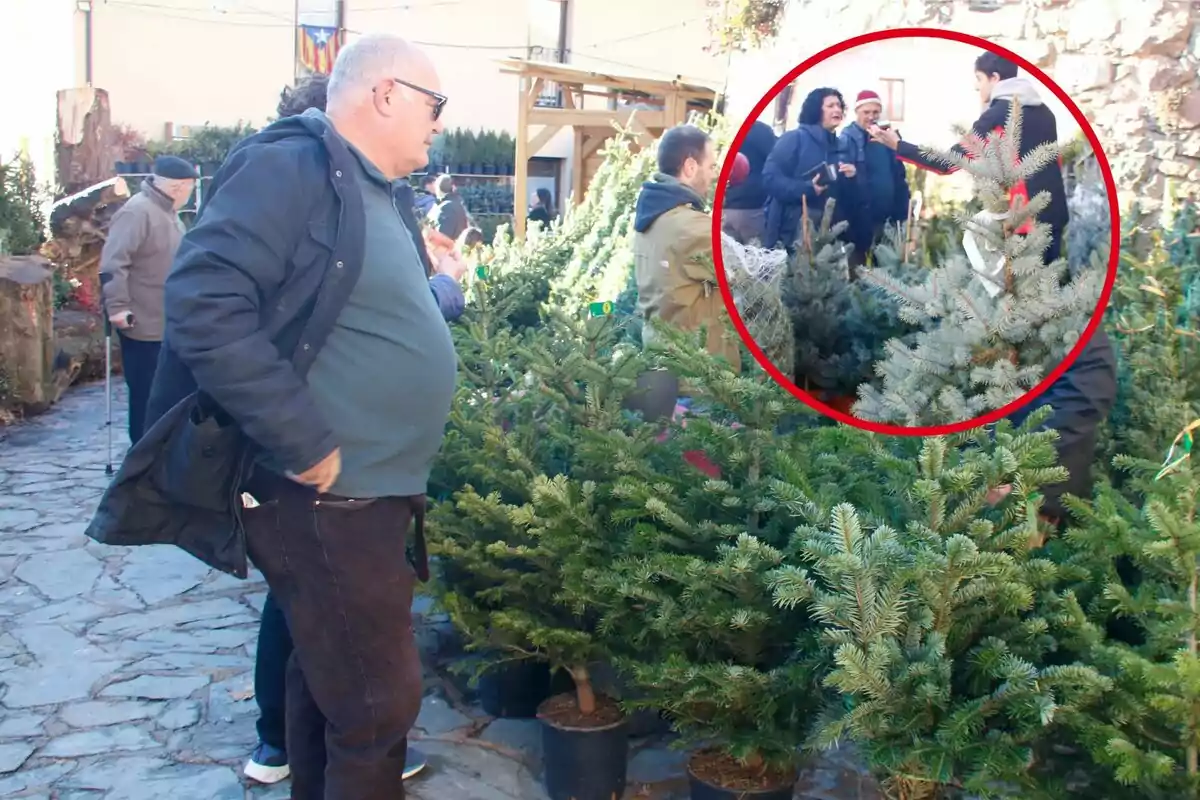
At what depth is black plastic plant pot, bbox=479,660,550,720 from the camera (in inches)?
156

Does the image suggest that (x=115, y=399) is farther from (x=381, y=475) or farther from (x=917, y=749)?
(x=917, y=749)

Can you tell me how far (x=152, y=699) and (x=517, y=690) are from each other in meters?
1.35

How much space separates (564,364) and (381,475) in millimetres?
1139

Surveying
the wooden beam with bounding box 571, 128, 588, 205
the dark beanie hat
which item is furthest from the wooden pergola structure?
the dark beanie hat

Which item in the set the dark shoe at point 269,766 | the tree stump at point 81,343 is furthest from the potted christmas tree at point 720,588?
the tree stump at point 81,343

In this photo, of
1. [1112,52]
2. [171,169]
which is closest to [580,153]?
[171,169]

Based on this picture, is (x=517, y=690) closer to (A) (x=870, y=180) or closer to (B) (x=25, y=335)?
(A) (x=870, y=180)

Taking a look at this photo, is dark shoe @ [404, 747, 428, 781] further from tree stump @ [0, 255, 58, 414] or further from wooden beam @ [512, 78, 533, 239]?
wooden beam @ [512, 78, 533, 239]

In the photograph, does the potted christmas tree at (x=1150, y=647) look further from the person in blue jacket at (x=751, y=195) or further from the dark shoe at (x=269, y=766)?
the dark shoe at (x=269, y=766)

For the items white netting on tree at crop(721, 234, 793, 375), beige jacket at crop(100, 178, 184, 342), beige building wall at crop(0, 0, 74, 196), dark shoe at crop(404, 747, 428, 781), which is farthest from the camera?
beige building wall at crop(0, 0, 74, 196)

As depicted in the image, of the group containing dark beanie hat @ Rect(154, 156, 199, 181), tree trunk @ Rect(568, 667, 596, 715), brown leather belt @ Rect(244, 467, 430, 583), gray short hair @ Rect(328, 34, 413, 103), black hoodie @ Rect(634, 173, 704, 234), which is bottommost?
tree trunk @ Rect(568, 667, 596, 715)

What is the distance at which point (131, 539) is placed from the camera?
8.36 ft

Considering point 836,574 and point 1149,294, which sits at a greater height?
point 1149,294

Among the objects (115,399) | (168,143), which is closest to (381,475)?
(115,399)
